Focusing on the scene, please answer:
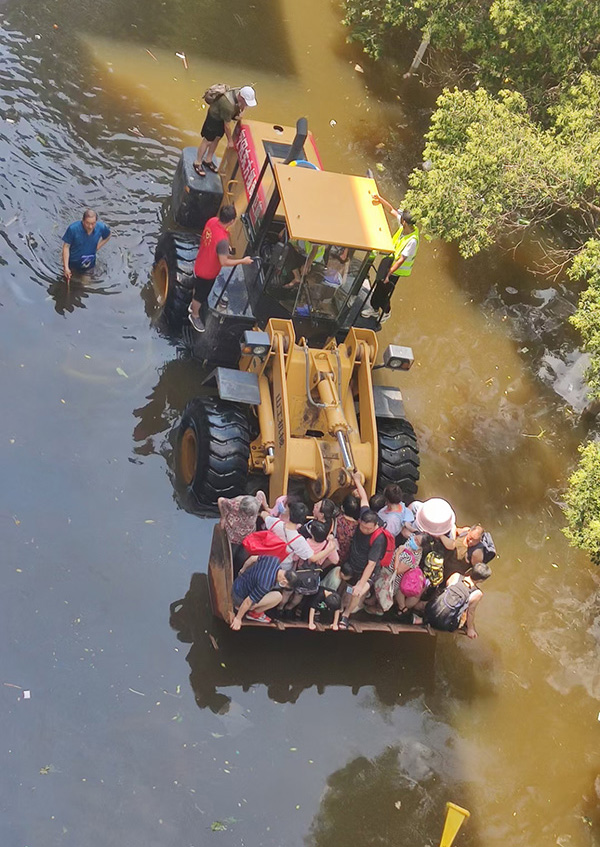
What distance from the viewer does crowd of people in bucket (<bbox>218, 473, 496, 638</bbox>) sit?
8430mm

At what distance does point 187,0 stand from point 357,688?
13.2m

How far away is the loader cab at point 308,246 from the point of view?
30.9ft

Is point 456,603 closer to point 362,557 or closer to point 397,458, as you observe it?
point 362,557

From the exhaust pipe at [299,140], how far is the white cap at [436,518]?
4114mm

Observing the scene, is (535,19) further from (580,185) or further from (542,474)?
(542,474)

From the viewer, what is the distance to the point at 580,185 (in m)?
11.6

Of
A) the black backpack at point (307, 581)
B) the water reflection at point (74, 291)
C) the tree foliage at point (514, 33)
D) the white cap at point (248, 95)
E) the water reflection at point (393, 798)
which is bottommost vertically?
the water reflection at point (393, 798)

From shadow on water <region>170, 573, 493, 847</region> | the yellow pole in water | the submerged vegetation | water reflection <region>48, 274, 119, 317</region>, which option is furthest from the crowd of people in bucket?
water reflection <region>48, 274, 119, 317</region>

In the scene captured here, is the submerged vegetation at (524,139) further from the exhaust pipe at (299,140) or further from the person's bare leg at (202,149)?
the person's bare leg at (202,149)

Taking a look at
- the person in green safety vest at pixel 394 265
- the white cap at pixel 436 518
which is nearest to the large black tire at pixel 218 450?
the white cap at pixel 436 518

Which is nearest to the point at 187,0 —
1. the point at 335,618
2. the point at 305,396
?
the point at 305,396

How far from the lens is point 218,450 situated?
9.45 metres

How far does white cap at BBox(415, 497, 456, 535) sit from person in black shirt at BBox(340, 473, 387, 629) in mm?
516

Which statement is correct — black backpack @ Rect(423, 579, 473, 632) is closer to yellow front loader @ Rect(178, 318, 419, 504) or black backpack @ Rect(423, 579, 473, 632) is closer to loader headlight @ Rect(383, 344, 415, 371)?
yellow front loader @ Rect(178, 318, 419, 504)
